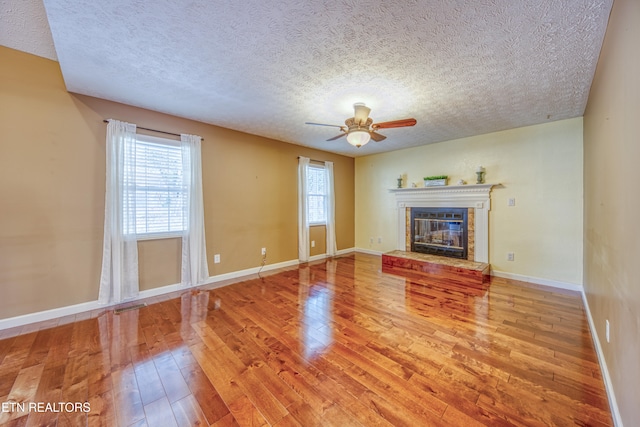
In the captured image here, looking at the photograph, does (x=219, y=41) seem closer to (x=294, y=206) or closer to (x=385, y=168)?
(x=294, y=206)

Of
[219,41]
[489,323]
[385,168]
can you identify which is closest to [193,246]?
[219,41]

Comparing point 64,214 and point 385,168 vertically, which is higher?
point 385,168

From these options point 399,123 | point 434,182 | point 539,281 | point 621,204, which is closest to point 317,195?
point 434,182

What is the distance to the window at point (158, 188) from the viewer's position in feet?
10.8

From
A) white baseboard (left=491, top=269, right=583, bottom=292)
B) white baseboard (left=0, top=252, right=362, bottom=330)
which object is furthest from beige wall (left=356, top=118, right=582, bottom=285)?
white baseboard (left=0, top=252, right=362, bottom=330)

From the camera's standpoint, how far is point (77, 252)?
2904 millimetres

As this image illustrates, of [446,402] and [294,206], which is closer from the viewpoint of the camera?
[446,402]

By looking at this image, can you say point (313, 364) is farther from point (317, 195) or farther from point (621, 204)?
point (317, 195)

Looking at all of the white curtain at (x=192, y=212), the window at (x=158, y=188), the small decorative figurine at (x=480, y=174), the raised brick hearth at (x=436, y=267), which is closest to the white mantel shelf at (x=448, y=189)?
the small decorative figurine at (x=480, y=174)

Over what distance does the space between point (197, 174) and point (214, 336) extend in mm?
2329

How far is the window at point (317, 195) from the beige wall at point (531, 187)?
2103 mm

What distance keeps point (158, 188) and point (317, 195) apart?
118 inches

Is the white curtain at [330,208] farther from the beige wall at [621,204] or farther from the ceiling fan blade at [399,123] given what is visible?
the beige wall at [621,204]

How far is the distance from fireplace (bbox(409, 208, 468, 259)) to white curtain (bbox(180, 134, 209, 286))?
13.2 ft
